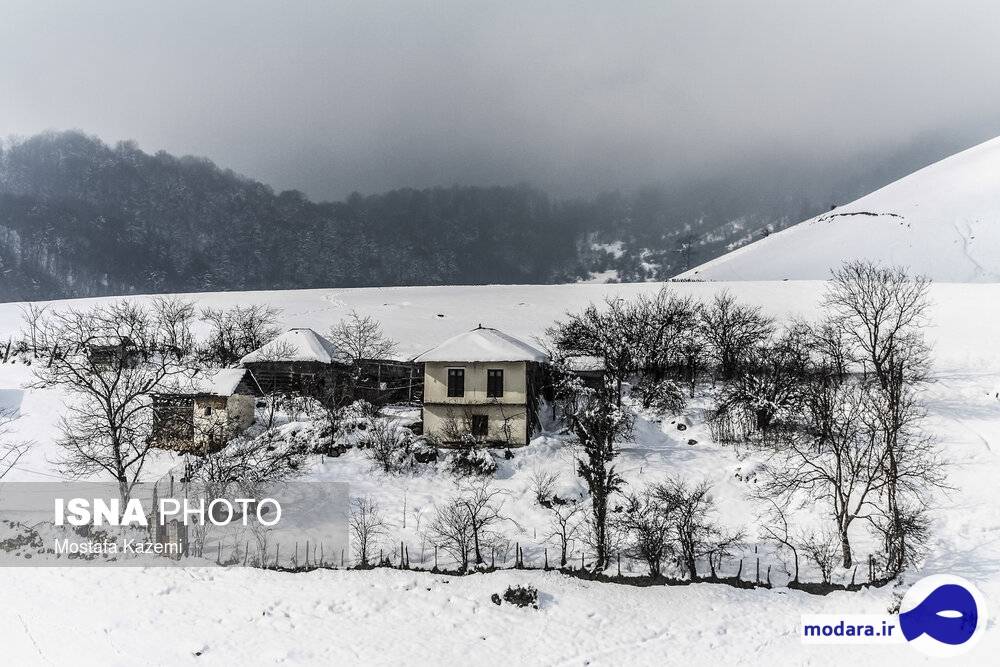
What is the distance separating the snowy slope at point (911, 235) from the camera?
85.8m

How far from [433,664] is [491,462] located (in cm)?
1526

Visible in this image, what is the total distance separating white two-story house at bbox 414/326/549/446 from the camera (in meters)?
36.5

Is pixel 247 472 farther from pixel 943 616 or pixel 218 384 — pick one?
pixel 943 616

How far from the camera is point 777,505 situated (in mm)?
28016

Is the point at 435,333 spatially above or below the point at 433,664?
above

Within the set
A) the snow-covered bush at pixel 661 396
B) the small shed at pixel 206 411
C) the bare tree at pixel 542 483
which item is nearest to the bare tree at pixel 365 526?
the bare tree at pixel 542 483

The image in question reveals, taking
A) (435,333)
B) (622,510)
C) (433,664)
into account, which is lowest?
(433,664)

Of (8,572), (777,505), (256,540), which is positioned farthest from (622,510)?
(8,572)

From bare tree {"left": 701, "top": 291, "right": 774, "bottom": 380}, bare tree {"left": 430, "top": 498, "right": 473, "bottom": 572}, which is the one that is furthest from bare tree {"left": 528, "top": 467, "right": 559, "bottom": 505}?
bare tree {"left": 701, "top": 291, "right": 774, "bottom": 380}

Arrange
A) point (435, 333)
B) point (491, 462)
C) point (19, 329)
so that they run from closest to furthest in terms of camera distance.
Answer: point (491, 462)
point (435, 333)
point (19, 329)

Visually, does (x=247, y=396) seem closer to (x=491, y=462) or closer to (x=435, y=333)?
(x=491, y=462)

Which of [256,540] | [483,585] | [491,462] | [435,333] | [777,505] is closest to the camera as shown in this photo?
[483,585]

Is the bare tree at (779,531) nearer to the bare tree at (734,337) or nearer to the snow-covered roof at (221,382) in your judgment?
the bare tree at (734,337)

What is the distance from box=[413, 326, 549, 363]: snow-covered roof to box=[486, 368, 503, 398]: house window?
87cm
